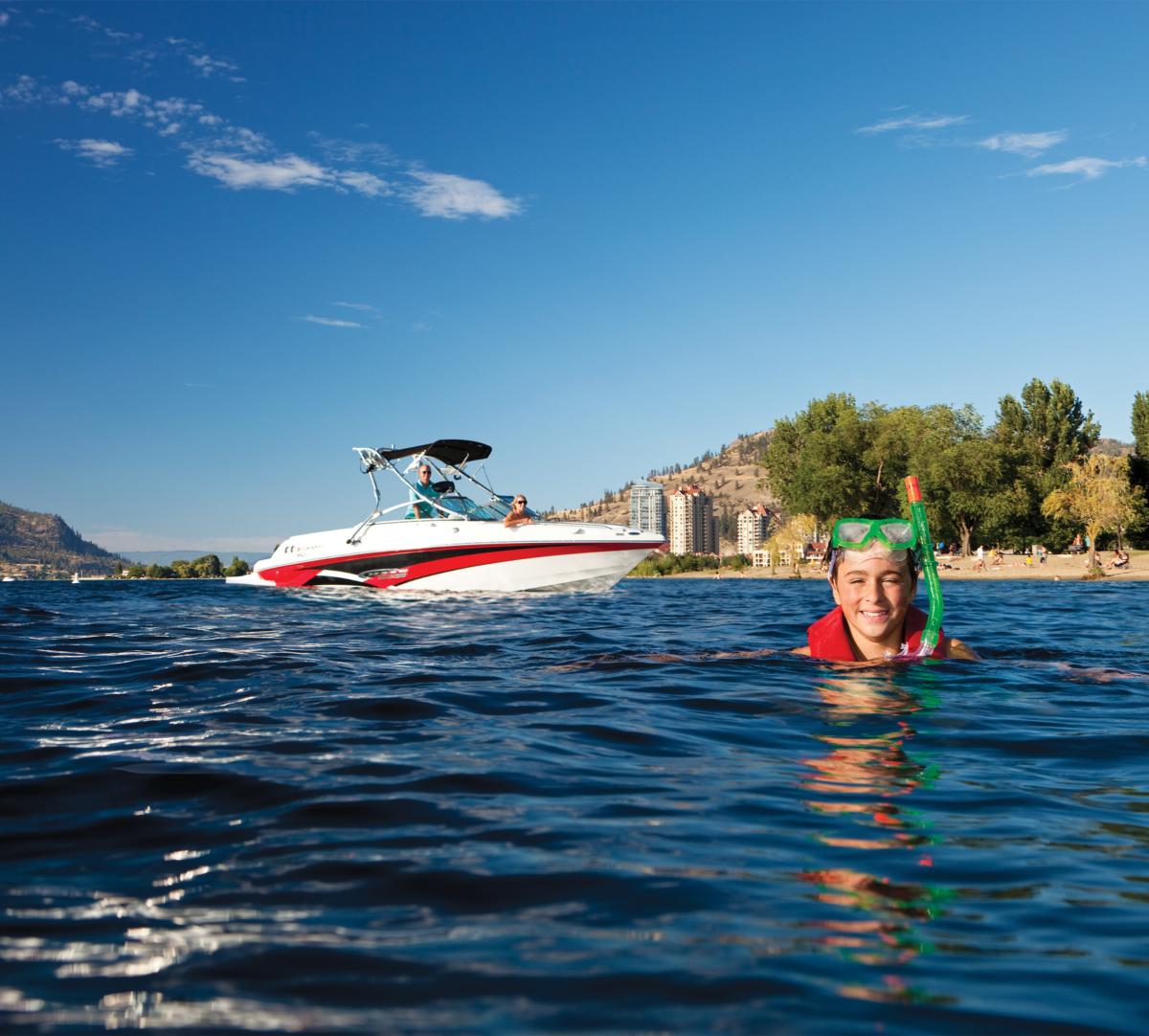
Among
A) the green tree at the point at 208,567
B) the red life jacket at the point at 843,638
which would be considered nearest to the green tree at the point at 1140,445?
the red life jacket at the point at 843,638

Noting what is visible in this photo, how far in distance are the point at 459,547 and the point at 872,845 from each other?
700 inches

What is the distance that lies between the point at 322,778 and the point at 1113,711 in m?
5.20

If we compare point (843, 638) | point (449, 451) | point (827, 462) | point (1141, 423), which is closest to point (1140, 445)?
point (1141, 423)

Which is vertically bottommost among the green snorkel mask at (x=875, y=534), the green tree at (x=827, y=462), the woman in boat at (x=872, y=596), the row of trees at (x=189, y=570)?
the row of trees at (x=189, y=570)

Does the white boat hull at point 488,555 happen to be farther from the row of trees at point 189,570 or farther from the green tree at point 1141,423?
the row of trees at point 189,570

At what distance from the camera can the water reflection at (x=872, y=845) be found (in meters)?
2.16

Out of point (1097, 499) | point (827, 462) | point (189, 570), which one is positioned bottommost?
point (189, 570)

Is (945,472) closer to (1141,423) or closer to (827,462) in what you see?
(827,462)

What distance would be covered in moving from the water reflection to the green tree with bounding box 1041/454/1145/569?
59.5 m

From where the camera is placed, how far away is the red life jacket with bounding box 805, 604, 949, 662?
7121mm

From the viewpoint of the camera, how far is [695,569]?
111m

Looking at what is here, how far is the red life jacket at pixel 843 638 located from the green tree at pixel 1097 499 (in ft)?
186

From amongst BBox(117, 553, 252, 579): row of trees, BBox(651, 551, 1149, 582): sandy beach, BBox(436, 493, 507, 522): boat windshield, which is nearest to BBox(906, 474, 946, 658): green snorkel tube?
BBox(436, 493, 507, 522): boat windshield

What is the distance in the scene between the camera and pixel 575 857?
2.83 m
